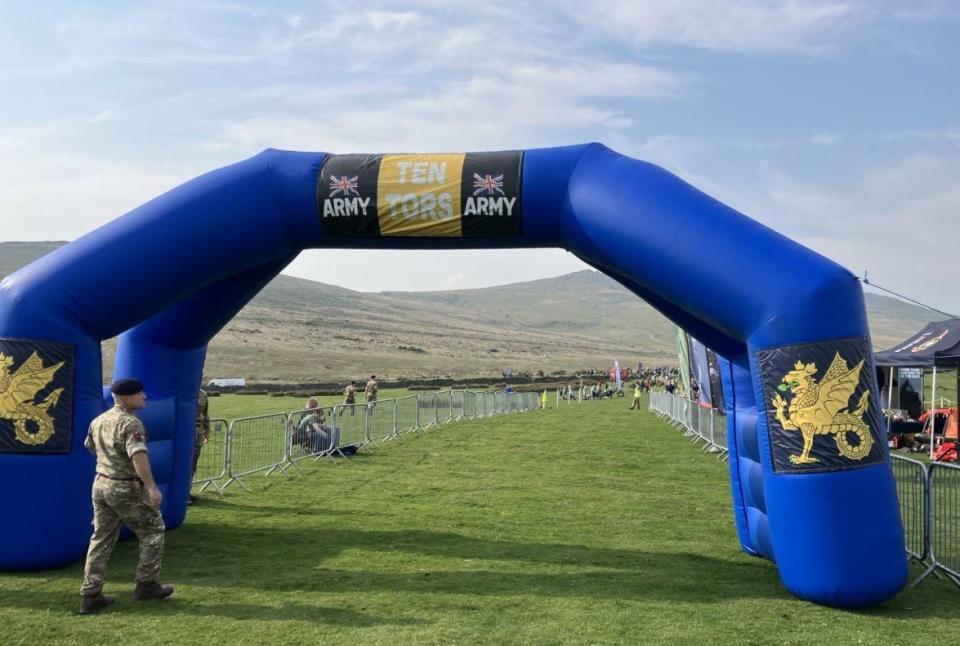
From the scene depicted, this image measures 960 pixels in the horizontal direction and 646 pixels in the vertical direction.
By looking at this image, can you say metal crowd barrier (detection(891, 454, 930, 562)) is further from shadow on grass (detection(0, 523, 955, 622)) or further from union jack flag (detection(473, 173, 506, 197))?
union jack flag (detection(473, 173, 506, 197))

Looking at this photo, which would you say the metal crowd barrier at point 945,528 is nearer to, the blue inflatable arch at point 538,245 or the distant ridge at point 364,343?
the blue inflatable arch at point 538,245

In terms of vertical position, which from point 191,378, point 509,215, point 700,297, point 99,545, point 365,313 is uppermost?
point 365,313

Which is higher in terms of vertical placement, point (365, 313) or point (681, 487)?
point (365, 313)

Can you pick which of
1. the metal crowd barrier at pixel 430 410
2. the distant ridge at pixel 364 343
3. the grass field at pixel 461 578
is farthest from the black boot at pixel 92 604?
the distant ridge at pixel 364 343

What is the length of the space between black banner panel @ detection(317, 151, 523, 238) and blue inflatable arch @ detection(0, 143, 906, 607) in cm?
2

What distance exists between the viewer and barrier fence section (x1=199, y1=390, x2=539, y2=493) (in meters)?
13.1

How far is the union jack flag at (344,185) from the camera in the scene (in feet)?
26.8

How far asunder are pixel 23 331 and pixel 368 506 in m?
4.90

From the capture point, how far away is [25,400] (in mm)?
7535

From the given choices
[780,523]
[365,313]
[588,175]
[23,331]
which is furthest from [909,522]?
[365,313]

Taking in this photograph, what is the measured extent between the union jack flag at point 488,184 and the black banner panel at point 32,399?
4105mm

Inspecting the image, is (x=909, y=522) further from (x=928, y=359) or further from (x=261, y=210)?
(x=928, y=359)

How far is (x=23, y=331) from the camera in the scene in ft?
24.9

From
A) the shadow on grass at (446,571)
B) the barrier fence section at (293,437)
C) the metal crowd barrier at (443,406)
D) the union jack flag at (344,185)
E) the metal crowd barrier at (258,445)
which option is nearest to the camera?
the shadow on grass at (446,571)
